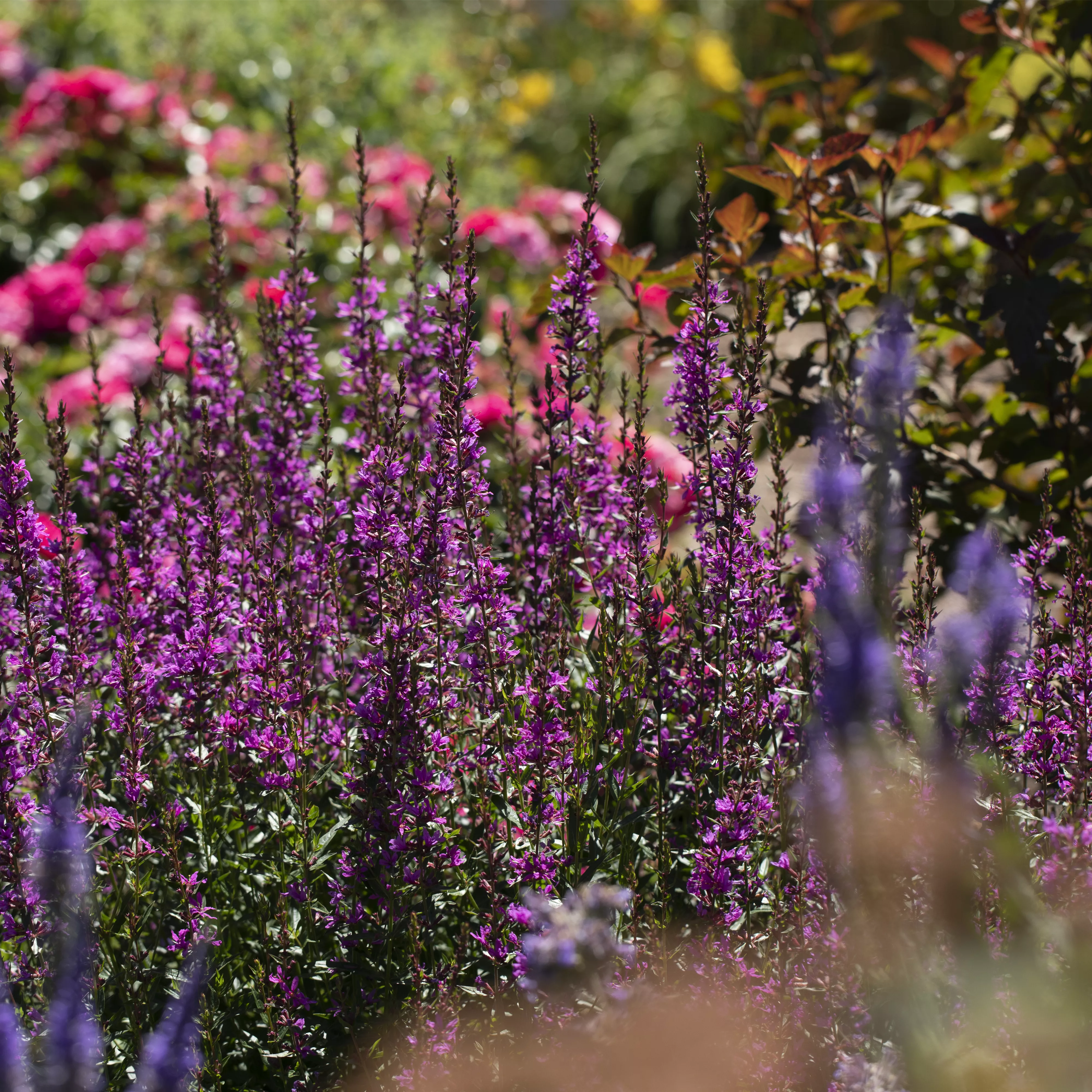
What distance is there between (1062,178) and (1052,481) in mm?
1520

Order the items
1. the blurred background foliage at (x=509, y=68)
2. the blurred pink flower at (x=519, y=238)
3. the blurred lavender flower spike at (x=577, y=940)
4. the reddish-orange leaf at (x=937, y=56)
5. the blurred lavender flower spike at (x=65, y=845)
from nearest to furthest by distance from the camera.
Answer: the blurred lavender flower spike at (x=577, y=940) → the blurred lavender flower spike at (x=65, y=845) → the reddish-orange leaf at (x=937, y=56) → the blurred pink flower at (x=519, y=238) → the blurred background foliage at (x=509, y=68)

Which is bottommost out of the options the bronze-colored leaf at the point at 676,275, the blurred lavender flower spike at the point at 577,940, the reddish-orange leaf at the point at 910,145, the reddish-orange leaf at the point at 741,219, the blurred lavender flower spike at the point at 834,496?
the blurred lavender flower spike at the point at 577,940

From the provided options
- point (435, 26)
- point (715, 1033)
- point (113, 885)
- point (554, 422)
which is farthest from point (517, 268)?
point (435, 26)

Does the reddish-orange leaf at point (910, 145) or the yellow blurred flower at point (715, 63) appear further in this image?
the yellow blurred flower at point (715, 63)

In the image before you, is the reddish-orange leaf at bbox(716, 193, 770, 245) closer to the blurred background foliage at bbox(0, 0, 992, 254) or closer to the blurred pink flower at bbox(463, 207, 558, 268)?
the blurred background foliage at bbox(0, 0, 992, 254)

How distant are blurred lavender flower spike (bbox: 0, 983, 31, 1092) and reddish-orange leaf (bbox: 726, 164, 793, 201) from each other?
221 centimetres

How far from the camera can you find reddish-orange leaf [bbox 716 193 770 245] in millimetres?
2727

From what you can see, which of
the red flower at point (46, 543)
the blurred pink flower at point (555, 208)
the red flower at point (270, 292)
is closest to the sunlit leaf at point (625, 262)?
the red flower at point (270, 292)

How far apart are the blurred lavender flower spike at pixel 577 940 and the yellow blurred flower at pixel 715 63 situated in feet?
34.8

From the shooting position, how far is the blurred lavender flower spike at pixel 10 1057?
1.30 m

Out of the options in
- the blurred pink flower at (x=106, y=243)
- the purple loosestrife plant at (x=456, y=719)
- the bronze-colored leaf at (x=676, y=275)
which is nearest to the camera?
the purple loosestrife plant at (x=456, y=719)

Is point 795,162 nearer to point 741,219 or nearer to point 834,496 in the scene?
point 741,219

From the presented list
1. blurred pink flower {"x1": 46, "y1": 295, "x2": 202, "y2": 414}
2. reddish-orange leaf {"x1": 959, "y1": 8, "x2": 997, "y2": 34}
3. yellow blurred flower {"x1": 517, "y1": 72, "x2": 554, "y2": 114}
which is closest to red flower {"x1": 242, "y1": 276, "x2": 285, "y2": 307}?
blurred pink flower {"x1": 46, "y1": 295, "x2": 202, "y2": 414}

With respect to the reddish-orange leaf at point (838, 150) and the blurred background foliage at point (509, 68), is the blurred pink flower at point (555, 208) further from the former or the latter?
the reddish-orange leaf at point (838, 150)
